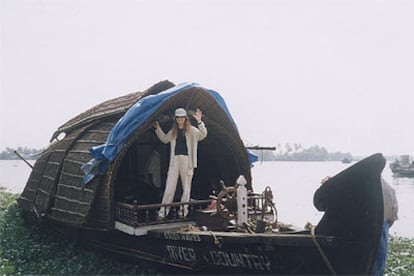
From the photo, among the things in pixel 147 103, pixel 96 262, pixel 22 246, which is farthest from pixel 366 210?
pixel 22 246

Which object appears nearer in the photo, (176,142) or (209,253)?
(209,253)

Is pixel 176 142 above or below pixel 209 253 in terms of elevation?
above

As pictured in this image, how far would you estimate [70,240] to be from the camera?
8.21 meters

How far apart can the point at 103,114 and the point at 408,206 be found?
16.9 m

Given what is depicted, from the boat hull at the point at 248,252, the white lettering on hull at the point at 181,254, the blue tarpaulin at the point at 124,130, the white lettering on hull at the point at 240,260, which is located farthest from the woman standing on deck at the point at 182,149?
the white lettering on hull at the point at 240,260

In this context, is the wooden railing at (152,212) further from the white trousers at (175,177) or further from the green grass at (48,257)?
the green grass at (48,257)

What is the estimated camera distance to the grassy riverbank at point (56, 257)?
6.66 m

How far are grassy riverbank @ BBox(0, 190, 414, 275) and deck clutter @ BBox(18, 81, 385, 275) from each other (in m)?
0.22

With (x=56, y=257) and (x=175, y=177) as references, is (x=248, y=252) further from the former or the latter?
(x=56, y=257)

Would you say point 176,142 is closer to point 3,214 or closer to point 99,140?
point 99,140

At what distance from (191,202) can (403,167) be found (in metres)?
41.5

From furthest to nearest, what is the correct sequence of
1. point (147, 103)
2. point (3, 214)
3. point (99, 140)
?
point (3, 214) < point (99, 140) < point (147, 103)

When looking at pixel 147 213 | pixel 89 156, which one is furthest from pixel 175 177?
pixel 89 156

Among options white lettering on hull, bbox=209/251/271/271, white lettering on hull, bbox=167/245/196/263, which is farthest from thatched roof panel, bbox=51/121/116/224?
white lettering on hull, bbox=209/251/271/271
